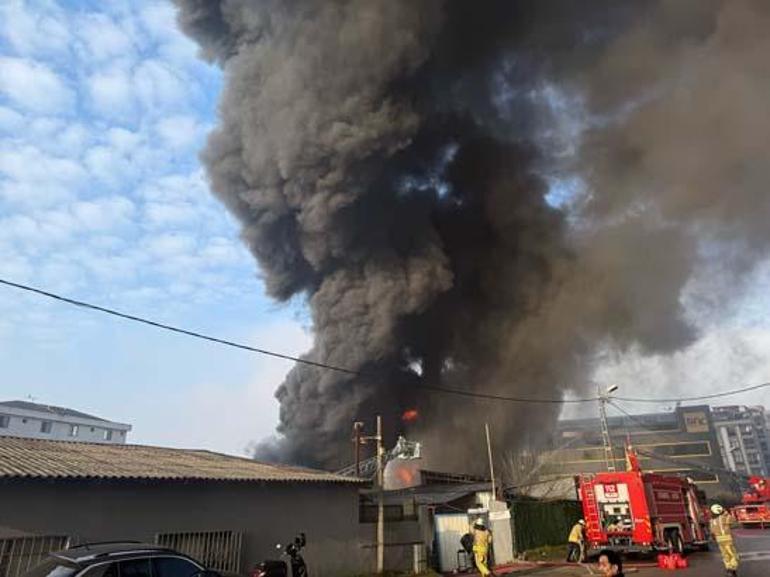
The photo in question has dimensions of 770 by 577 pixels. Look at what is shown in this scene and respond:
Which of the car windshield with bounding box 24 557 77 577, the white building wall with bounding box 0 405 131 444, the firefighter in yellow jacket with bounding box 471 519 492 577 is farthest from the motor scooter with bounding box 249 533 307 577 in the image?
the white building wall with bounding box 0 405 131 444

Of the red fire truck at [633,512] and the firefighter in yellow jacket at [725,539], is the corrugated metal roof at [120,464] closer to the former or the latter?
the red fire truck at [633,512]

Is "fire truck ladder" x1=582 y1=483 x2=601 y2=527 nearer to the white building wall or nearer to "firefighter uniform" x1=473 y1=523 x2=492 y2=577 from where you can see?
"firefighter uniform" x1=473 y1=523 x2=492 y2=577

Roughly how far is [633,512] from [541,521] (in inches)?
230

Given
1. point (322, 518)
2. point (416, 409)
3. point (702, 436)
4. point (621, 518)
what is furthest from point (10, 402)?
point (702, 436)

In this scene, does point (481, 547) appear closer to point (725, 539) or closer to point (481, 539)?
point (481, 539)

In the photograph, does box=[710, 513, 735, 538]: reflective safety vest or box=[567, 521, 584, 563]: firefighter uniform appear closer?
box=[710, 513, 735, 538]: reflective safety vest

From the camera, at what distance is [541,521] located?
2111 centimetres

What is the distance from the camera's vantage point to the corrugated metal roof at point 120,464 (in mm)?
9773

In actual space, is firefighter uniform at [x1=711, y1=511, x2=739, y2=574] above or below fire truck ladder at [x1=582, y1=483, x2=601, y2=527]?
below

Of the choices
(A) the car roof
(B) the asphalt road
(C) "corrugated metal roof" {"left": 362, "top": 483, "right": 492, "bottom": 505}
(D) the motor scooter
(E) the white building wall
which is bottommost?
(B) the asphalt road

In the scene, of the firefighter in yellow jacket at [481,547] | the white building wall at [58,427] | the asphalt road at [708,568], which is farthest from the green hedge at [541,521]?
the white building wall at [58,427]

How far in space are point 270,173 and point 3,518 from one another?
836 inches

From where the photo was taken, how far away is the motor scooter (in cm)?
990

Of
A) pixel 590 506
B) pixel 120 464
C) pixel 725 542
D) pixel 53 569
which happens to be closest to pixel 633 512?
pixel 590 506
